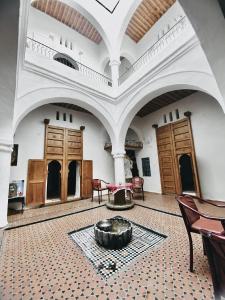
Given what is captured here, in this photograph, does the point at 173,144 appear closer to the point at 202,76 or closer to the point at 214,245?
the point at 202,76

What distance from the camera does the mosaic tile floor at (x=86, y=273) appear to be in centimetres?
158

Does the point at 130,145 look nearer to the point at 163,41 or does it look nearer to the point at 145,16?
the point at 163,41

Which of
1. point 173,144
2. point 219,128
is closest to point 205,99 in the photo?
point 219,128

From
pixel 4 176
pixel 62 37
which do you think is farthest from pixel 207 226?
pixel 62 37

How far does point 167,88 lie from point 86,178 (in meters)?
5.22

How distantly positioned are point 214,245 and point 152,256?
1541 mm

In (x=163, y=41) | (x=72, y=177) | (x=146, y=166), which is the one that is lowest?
(x=72, y=177)

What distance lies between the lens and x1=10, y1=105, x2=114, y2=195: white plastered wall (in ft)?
18.1

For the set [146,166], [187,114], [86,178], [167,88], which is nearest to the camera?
[167,88]

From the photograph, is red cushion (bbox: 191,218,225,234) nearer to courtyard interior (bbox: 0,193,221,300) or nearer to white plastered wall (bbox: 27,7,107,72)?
courtyard interior (bbox: 0,193,221,300)

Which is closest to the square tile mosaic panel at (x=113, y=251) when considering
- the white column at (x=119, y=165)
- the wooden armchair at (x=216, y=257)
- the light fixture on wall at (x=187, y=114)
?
the wooden armchair at (x=216, y=257)

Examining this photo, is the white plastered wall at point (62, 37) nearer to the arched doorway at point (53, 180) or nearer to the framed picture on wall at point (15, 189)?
the arched doorway at point (53, 180)

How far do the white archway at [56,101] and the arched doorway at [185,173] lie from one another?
3.57m

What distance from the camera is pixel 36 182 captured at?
18.5ft
